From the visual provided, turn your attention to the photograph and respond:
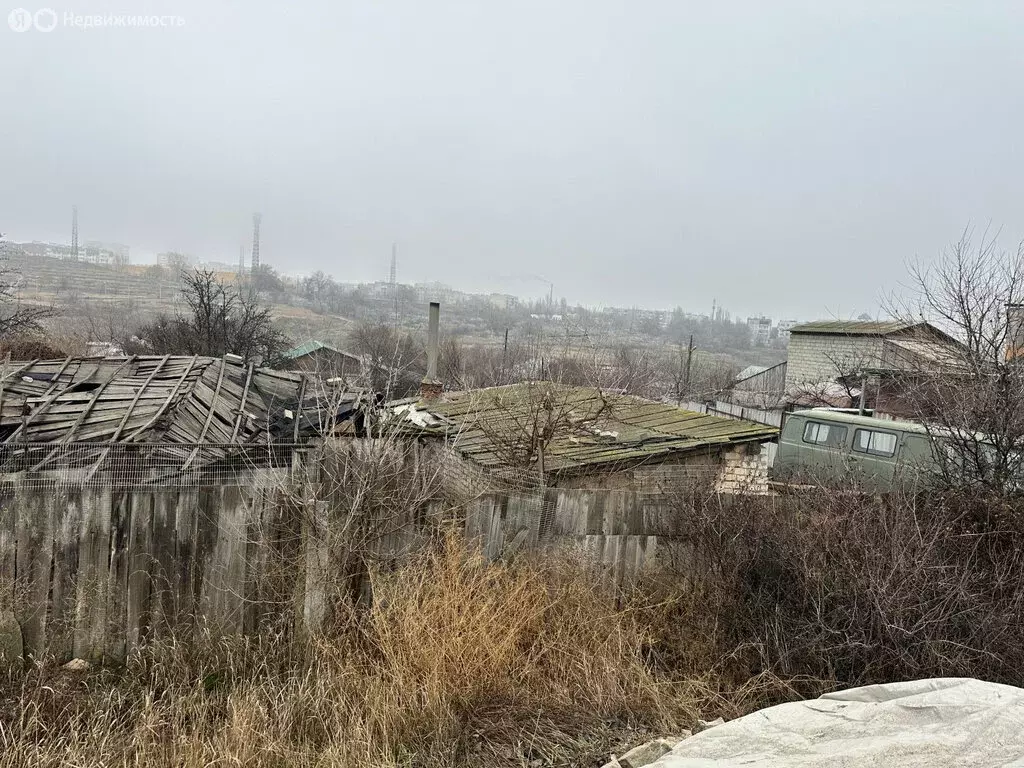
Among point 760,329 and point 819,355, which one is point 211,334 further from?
point 760,329

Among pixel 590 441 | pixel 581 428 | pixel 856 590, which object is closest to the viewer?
pixel 856 590

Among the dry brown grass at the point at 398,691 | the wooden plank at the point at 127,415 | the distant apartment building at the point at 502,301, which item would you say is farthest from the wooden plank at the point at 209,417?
the distant apartment building at the point at 502,301

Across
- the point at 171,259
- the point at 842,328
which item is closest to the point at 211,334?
the point at 842,328

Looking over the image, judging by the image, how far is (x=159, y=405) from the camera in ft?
20.9

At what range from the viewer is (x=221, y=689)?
4.37 m

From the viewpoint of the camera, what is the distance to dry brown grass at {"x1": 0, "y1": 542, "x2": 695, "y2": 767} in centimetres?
359

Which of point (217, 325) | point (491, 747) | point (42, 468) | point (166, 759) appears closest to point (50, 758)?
point (166, 759)

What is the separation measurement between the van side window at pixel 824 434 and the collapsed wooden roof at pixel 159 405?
873cm

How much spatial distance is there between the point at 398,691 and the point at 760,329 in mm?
68649

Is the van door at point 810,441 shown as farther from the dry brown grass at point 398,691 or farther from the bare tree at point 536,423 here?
the dry brown grass at point 398,691

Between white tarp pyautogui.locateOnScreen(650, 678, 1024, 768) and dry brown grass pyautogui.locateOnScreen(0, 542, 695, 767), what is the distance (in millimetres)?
809

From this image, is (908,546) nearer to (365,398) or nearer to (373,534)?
(373,534)

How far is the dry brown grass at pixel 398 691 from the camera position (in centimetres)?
359

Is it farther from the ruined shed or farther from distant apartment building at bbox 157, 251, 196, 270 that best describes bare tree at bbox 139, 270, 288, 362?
distant apartment building at bbox 157, 251, 196, 270
